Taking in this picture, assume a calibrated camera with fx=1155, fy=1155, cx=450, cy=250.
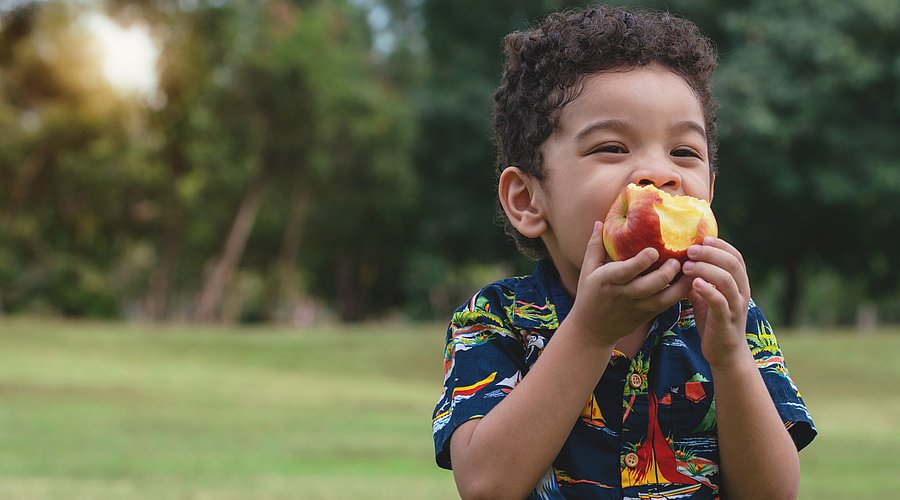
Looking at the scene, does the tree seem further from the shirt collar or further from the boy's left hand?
the boy's left hand

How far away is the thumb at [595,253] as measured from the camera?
2.49 meters

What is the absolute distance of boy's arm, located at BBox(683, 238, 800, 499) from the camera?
2.36 m

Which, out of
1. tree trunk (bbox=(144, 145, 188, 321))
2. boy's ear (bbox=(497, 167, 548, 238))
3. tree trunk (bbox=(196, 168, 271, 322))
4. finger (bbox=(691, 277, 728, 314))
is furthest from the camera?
tree trunk (bbox=(196, 168, 271, 322))

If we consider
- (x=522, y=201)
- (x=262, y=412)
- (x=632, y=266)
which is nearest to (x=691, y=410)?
(x=632, y=266)

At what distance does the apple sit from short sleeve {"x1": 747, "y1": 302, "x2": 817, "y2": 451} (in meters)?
0.41

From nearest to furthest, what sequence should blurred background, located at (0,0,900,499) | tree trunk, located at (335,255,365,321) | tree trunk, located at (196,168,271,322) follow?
blurred background, located at (0,0,900,499) < tree trunk, located at (196,168,271,322) < tree trunk, located at (335,255,365,321)

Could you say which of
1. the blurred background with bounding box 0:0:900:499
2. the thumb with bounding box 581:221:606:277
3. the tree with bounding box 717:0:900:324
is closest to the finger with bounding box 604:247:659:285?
the thumb with bounding box 581:221:606:277

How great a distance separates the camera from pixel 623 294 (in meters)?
2.38

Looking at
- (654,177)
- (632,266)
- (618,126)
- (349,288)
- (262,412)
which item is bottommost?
(632,266)

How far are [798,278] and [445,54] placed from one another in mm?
11162

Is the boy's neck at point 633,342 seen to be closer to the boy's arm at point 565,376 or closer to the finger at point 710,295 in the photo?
the boy's arm at point 565,376

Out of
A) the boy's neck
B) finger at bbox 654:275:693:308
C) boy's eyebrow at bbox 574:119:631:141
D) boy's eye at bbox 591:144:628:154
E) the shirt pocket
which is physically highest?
boy's eyebrow at bbox 574:119:631:141

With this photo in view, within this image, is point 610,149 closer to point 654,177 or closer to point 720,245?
point 654,177

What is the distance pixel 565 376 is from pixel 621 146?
22.5 inches
